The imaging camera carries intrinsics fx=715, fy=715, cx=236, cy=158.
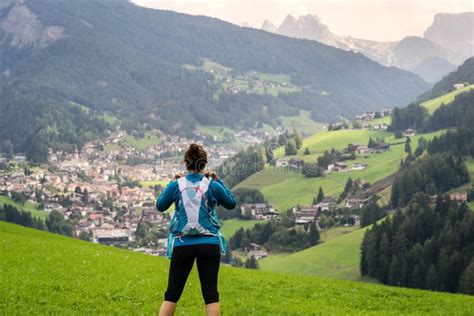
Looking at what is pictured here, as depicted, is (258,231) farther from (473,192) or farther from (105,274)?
(105,274)

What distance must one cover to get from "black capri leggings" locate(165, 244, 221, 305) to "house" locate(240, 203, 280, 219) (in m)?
133

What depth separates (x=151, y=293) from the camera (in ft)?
55.5

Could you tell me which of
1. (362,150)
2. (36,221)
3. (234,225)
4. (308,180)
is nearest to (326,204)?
(234,225)

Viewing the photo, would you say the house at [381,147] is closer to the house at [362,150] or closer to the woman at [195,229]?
the house at [362,150]

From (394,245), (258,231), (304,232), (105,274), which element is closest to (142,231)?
(258,231)

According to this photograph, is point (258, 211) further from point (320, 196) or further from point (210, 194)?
point (210, 194)

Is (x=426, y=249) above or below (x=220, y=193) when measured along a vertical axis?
below

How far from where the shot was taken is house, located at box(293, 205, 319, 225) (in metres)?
133

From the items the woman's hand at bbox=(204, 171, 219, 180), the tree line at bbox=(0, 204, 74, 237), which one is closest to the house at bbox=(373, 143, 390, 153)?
the tree line at bbox=(0, 204, 74, 237)

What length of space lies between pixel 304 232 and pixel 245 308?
105955 mm

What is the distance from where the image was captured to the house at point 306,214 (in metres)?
133

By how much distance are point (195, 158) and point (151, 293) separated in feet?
22.5

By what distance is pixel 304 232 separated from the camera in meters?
121

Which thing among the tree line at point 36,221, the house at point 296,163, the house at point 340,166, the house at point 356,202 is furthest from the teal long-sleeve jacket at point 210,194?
the house at point 296,163
